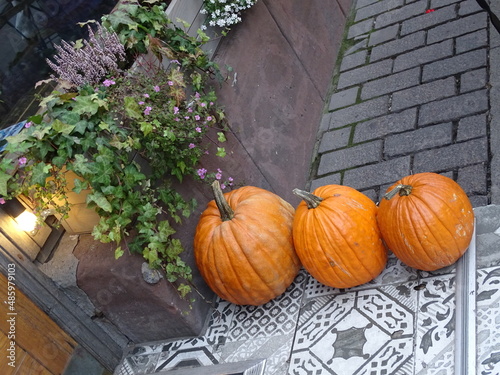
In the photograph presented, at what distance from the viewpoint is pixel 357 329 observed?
2.67 m

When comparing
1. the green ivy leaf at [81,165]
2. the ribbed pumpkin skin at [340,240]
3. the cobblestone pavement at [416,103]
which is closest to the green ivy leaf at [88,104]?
the green ivy leaf at [81,165]

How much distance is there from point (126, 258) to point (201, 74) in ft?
3.62

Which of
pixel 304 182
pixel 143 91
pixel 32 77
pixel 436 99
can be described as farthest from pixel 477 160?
pixel 32 77

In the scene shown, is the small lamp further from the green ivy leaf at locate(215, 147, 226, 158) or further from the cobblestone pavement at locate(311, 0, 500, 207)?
the cobblestone pavement at locate(311, 0, 500, 207)

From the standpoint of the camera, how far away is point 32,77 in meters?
3.33

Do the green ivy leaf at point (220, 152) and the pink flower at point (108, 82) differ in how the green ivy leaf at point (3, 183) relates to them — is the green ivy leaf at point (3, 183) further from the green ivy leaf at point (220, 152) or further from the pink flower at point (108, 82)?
the green ivy leaf at point (220, 152)

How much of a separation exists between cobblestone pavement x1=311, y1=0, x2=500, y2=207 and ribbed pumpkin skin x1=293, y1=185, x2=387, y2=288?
667 millimetres

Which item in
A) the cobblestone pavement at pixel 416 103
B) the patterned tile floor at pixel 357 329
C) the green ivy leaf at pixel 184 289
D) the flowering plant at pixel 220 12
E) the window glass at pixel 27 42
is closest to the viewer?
the patterned tile floor at pixel 357 329

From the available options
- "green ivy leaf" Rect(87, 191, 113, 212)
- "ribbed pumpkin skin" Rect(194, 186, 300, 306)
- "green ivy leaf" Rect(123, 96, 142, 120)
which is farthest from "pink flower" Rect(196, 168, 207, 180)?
"green ivy leaf" Rect(87, 191, 113, 212)

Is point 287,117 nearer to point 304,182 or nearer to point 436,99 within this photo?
point 304,182

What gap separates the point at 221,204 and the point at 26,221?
0.94m

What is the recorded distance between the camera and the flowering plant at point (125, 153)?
8.29 feet

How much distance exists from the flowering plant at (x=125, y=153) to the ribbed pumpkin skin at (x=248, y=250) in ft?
0.44

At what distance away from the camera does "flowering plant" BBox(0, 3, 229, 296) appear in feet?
8.29
